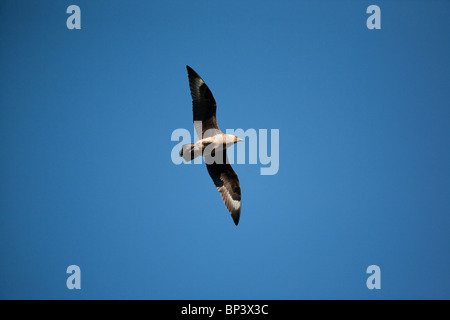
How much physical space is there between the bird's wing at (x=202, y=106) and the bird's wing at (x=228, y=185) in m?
0.69

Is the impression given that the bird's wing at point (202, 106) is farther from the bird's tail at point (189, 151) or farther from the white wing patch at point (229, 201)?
the white wing patch at point (229, 201)

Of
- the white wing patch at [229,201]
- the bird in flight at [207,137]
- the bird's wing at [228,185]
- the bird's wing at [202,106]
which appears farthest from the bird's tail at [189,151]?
the white wing patch at [229,201]

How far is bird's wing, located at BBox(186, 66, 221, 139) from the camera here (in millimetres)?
6703

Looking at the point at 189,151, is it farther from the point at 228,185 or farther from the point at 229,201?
the point at 229,201

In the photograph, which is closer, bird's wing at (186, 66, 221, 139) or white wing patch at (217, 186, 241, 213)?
bird's wing at (186, 66, 221, 139)

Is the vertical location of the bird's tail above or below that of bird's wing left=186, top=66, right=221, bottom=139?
below

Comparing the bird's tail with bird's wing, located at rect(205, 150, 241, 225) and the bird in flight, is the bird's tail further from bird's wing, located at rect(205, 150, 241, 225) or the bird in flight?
bird's wing, located at rect(205, 150, 241, 225)

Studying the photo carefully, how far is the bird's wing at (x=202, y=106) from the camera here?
6703mm

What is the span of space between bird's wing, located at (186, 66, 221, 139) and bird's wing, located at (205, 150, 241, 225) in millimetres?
694

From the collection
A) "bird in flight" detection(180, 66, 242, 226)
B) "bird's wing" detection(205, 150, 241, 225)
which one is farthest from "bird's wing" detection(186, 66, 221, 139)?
"bird's wing" detection(205, 150, 241, 225)
